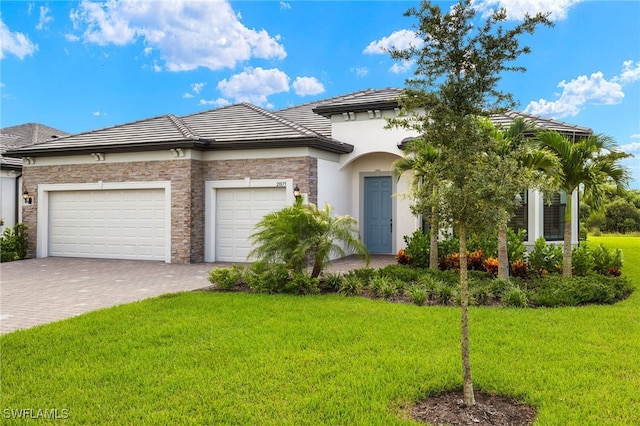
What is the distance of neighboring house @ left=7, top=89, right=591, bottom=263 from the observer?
13.8 meters

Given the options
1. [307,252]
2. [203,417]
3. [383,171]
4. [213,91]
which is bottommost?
[203,417]

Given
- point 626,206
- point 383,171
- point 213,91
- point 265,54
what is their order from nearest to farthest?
point 383,171 → point 265,54 → point 213,91 → point 626,206

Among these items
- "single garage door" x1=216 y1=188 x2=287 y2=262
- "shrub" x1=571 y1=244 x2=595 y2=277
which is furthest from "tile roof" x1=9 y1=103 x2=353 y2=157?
"shrub" x1=571 y1=244 x2=595 y2=277

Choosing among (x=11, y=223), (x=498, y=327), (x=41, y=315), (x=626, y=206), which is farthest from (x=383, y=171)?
(x=626, y=206)

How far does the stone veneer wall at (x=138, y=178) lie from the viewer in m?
14.1

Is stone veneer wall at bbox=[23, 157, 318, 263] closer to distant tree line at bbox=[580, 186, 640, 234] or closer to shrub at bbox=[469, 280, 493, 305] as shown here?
shrub at bbox=[469, 280, 493, 305]

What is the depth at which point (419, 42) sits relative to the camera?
14.6 ft

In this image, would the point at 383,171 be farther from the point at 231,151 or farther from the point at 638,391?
the point at 638,391

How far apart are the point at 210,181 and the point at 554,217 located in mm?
10048

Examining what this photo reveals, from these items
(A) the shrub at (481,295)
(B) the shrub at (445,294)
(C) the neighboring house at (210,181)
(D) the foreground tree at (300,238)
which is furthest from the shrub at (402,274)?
(C) the neighboring house at (210,181)

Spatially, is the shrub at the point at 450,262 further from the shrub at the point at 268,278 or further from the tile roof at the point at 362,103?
the tile roof at the point at 362,103

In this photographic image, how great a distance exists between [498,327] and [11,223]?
57.3ft

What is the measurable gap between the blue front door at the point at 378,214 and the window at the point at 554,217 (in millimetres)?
4535

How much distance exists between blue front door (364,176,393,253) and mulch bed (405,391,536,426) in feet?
36.9
